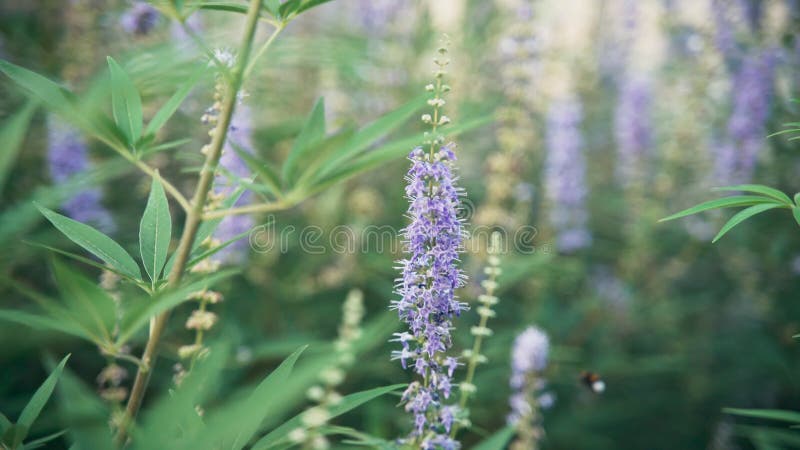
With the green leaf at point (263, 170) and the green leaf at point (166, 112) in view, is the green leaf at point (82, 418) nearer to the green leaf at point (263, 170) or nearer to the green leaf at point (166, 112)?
the green leaf at point (263, 170)

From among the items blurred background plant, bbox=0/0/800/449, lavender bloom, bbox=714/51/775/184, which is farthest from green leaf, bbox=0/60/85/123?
lavender bloom, bbox=714/51/775/184

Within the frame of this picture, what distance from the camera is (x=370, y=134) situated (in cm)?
87

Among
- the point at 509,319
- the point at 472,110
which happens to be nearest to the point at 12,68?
the point at 472,110

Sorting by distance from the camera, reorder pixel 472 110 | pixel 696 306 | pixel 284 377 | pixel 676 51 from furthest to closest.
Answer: pixel 676 51, pixel 696 306, pixel 472 110, pixel 284 377

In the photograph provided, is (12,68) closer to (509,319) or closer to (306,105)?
(509,319)

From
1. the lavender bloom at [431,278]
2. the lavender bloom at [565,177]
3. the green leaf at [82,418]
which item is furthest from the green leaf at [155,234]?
the lavender bloom at [565,177]

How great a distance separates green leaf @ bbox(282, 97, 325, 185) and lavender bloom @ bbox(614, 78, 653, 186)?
12.5 feet

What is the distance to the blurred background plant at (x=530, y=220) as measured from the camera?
8.99 ft

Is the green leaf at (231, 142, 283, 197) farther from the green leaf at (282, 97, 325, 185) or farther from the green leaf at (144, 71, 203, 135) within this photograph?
the green leaf at (144, 71, 203, 135)

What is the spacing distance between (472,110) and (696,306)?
8.23 feet

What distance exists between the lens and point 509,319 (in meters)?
3.64

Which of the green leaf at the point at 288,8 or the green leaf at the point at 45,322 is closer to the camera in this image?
the green leaf at the point at 45,322

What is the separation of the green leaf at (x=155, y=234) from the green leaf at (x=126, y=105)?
0.09m

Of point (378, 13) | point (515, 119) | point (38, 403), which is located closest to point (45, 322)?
point (38, 403)
